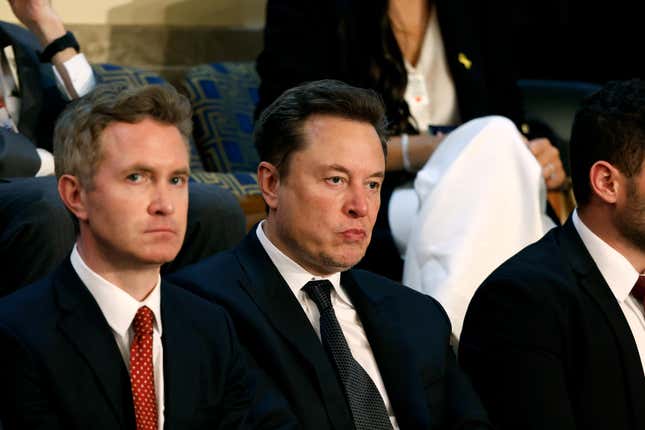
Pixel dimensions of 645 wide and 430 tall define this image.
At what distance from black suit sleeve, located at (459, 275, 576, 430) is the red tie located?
779mm

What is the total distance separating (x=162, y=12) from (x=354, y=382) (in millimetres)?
2121

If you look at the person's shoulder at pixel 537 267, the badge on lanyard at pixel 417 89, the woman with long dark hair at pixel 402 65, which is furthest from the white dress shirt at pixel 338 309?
the badge on lanyard at pixel 417 89

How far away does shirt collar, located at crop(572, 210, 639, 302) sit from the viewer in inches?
93.3

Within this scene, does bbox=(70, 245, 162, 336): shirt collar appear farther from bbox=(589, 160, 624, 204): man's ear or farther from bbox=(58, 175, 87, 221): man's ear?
bbox=(589, 160, 624, 204): man's ear

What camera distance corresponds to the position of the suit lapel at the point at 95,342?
173 centimetres

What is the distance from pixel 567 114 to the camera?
152 inches

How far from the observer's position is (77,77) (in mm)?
2781

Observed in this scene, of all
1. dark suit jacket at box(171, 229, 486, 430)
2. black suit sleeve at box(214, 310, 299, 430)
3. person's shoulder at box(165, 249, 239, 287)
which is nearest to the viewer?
black suit sleeve at box(214, 310, 299, 430)

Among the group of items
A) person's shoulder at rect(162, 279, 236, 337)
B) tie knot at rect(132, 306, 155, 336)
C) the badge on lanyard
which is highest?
the badge on lanyard

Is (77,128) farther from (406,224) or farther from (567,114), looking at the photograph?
(567,114)

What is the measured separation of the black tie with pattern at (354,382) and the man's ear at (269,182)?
0.27m

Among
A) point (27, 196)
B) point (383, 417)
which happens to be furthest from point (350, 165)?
point (27, 196)

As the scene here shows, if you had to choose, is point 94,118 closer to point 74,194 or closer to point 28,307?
point 74,194

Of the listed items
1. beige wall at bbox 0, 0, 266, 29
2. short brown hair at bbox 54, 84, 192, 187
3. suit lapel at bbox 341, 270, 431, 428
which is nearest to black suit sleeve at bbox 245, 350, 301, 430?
suit lapel at bbox 341, 270, 431, 428
